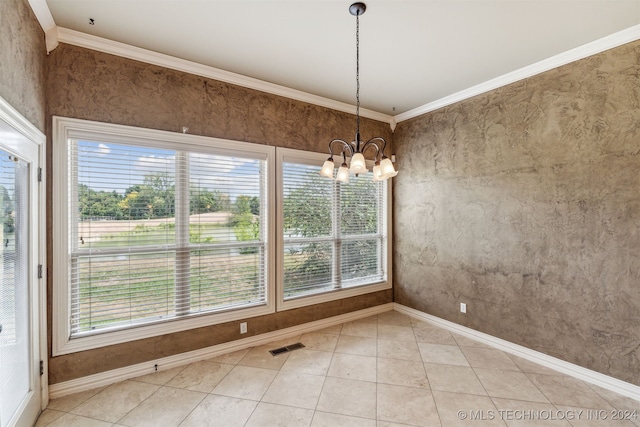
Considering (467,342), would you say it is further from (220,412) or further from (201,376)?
(201,376)

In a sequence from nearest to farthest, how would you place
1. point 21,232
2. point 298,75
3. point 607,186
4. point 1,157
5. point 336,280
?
point 1,157 → point 21,232 → point 607,186 → point 298,75 → point 336,280

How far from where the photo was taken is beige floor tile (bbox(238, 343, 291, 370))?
2.83 metres

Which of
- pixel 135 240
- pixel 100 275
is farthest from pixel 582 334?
pixel 100 275

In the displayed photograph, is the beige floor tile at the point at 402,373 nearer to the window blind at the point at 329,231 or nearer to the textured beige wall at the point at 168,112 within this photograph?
the textured beige wall at the point at 168,112

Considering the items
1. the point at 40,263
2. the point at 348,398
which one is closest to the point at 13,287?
the point at 40,263

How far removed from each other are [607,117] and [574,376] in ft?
7.64

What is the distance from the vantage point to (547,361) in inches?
111

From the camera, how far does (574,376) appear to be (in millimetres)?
2629

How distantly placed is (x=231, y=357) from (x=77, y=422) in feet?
4.05

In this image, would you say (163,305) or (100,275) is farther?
(163,305)

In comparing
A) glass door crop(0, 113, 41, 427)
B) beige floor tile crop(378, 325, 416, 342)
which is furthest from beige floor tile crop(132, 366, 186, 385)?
beige floor tile crop(378, 325, 416, 342)

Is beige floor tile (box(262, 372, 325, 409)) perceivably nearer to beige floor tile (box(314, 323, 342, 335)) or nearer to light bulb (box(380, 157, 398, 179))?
beige floor tile (box(314, 323, 342, 335))

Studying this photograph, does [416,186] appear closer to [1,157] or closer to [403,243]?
[403,243]

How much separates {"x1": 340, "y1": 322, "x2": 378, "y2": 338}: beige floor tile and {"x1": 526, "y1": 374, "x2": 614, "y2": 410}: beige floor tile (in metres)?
1.60
